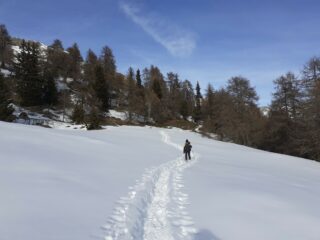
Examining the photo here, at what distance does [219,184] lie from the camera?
656 inches

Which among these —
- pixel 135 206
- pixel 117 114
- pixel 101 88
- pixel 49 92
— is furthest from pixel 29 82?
pixel 135 206

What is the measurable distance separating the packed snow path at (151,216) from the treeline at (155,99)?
32.1 meters

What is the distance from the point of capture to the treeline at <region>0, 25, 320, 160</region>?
48.7m

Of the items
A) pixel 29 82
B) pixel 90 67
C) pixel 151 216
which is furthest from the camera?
pixel 90 67

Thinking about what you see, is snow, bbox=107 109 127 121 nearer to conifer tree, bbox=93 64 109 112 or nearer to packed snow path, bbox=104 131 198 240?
conifer tree, bbox=93 64 109 112

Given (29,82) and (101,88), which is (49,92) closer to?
(29,82)

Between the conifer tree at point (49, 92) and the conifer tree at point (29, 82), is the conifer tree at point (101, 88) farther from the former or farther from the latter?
the conifer tree at point (29, 82)

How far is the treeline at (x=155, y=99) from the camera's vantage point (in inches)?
1917

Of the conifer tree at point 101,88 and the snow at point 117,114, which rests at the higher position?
the conifer tree at point 101,88

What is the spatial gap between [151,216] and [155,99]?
81.8 meters

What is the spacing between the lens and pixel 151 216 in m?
10.1

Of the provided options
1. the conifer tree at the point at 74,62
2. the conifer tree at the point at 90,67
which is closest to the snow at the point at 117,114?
the conifer tree at the point at 90,67

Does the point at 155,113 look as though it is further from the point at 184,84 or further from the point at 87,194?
the point at 87,194

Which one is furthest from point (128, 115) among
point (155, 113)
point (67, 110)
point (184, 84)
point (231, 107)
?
point (184, 84)
